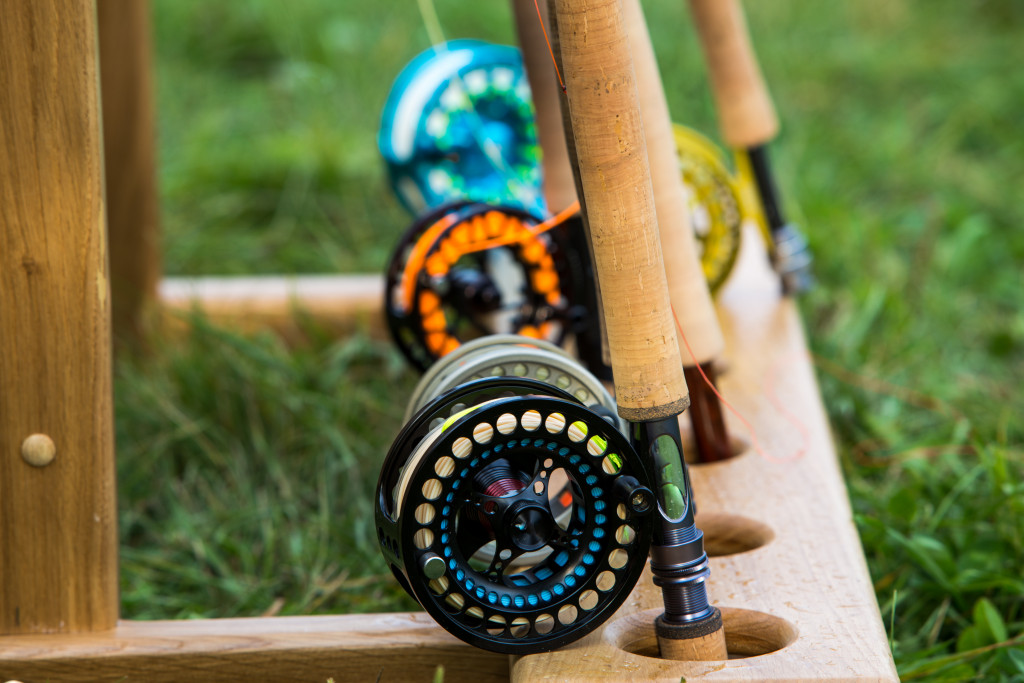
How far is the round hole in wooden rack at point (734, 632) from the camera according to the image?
79cm

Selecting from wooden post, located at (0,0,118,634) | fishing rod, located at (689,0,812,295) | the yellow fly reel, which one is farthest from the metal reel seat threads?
fishing rod, located at (689,0,812,295)

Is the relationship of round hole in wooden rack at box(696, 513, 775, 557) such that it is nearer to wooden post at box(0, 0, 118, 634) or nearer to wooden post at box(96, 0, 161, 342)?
wooden post at box(0, 0, 118, 634)

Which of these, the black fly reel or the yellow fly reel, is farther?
the yellow fly reel

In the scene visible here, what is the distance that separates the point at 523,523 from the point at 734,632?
0.23 m

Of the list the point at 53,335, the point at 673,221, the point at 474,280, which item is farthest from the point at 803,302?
the point at 53,335

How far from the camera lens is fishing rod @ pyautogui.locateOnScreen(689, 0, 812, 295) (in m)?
1.26

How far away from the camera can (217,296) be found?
1.66m

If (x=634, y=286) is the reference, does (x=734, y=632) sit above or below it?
below

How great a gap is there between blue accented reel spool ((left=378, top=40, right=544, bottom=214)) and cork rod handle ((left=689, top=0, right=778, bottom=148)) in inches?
9.7

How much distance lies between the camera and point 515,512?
73 cm

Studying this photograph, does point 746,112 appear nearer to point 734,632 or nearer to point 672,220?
point 672,220

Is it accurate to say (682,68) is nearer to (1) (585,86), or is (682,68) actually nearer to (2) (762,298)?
(2) (762,298)

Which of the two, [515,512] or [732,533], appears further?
[732,533]

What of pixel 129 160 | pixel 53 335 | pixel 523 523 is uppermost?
pixel 129 160
